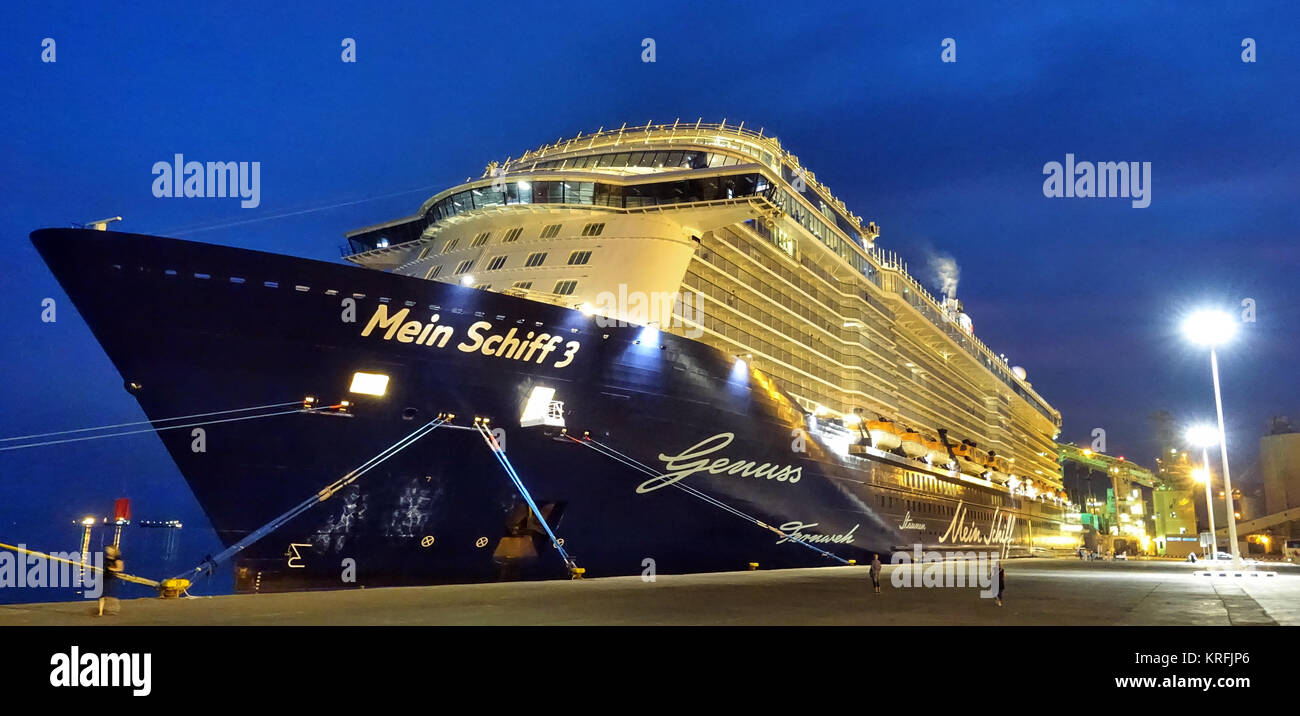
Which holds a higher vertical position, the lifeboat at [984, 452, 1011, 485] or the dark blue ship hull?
the dark blue ship hull

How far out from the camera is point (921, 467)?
3347cm

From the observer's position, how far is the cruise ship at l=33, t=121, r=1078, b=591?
1302 centimetres

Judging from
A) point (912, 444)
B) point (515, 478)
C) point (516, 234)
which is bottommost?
point (515, 478)

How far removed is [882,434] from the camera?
2995 centimetres

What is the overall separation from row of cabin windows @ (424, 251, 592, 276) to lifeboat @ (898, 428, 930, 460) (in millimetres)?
16605

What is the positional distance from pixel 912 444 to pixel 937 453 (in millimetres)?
4108

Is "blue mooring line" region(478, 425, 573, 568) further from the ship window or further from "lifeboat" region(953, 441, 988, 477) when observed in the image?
"lifeboat" region(953, 441, 988, 477)

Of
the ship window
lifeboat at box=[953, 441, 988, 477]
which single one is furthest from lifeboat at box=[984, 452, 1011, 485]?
the ship window

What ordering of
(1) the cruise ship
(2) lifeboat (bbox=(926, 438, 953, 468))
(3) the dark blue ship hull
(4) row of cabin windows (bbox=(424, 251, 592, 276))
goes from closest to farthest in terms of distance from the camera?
(3) the dark blue ship hull, (1) the cruise ship, (4) row of cabin windows (bbox=(424, 251, 592, 276)), (2) lifeboat (bbox=(926, 438, 953, 468))

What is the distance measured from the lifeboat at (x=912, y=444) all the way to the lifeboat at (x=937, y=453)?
0.97 metres

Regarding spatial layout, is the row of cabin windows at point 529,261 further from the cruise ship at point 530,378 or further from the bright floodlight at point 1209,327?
the bright floodlight at point 1209,327

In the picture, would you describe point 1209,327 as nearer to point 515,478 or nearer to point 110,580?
point 515,478

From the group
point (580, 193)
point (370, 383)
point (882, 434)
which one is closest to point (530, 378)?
point (370, 383)
